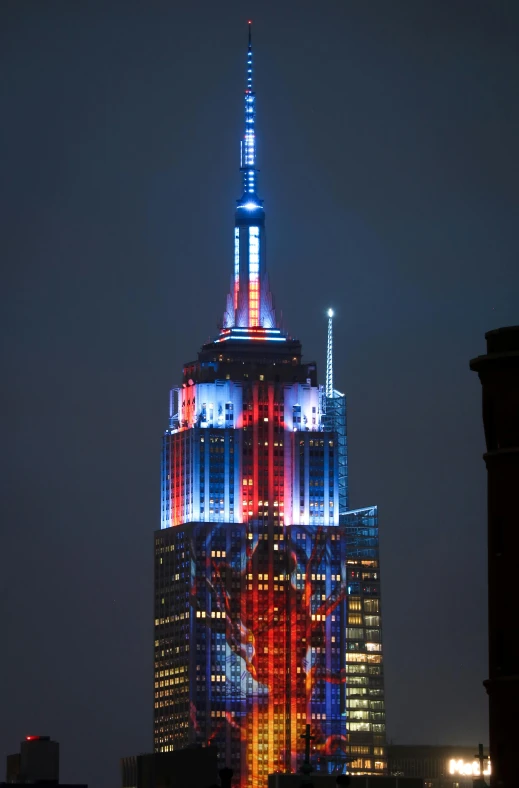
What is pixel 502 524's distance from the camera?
107 m

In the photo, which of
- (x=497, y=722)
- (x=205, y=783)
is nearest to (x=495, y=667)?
(x=497, y=722)

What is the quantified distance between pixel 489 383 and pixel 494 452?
296 cm

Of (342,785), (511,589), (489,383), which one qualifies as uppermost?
(489,383)

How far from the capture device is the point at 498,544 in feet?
352

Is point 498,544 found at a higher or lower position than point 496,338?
lower

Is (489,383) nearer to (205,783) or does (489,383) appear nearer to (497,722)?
(497,722)

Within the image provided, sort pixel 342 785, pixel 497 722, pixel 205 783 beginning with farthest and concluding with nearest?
1. pixel 205 783
2. pixel 497 722
3. pixel 342 785

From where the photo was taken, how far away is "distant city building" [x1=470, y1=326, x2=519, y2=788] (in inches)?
4149

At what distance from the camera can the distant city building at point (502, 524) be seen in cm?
10538

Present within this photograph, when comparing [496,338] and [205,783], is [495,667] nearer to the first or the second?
[496,338]

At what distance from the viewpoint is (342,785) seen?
98.9 meters

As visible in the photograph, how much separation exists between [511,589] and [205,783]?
9689cm

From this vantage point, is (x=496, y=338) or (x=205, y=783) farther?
(x=205, y=783)

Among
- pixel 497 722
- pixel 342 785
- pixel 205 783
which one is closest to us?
pixel 342 785
